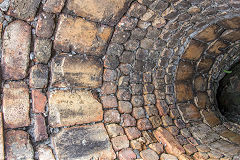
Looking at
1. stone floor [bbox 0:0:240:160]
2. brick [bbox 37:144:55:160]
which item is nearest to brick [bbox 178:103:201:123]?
stone floor [bbox 0:0:240:160]

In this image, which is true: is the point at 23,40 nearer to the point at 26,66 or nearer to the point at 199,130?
the point at 26,66

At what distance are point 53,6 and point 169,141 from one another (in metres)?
2.14

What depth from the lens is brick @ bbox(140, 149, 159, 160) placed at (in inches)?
92.2

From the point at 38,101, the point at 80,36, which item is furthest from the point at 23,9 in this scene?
the point at 38,101

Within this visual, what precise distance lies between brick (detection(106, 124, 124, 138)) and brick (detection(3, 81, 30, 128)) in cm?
92

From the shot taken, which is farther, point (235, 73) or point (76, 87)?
point (235, 73)

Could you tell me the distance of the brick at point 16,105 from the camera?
192 cm

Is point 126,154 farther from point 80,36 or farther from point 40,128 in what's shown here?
point 80,36

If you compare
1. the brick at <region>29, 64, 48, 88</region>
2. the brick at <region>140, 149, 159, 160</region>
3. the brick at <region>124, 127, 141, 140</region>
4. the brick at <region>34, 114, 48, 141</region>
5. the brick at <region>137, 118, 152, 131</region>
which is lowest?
the brick at <region>140, 149, 159, 160</region>

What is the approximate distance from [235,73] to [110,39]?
3215mm

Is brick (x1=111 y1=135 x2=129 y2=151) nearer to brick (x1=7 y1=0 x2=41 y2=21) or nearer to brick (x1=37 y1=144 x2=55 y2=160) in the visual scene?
brick (x1=37 y1=144 x2=55 y2=160)

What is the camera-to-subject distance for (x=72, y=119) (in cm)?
224

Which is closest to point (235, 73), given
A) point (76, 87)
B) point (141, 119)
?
point (141, 119)

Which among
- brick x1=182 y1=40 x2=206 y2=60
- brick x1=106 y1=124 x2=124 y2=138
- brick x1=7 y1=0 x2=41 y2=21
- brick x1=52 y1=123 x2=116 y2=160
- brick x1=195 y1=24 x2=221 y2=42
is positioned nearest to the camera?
brick x1=7 y1=0 x2=41 y2=21
